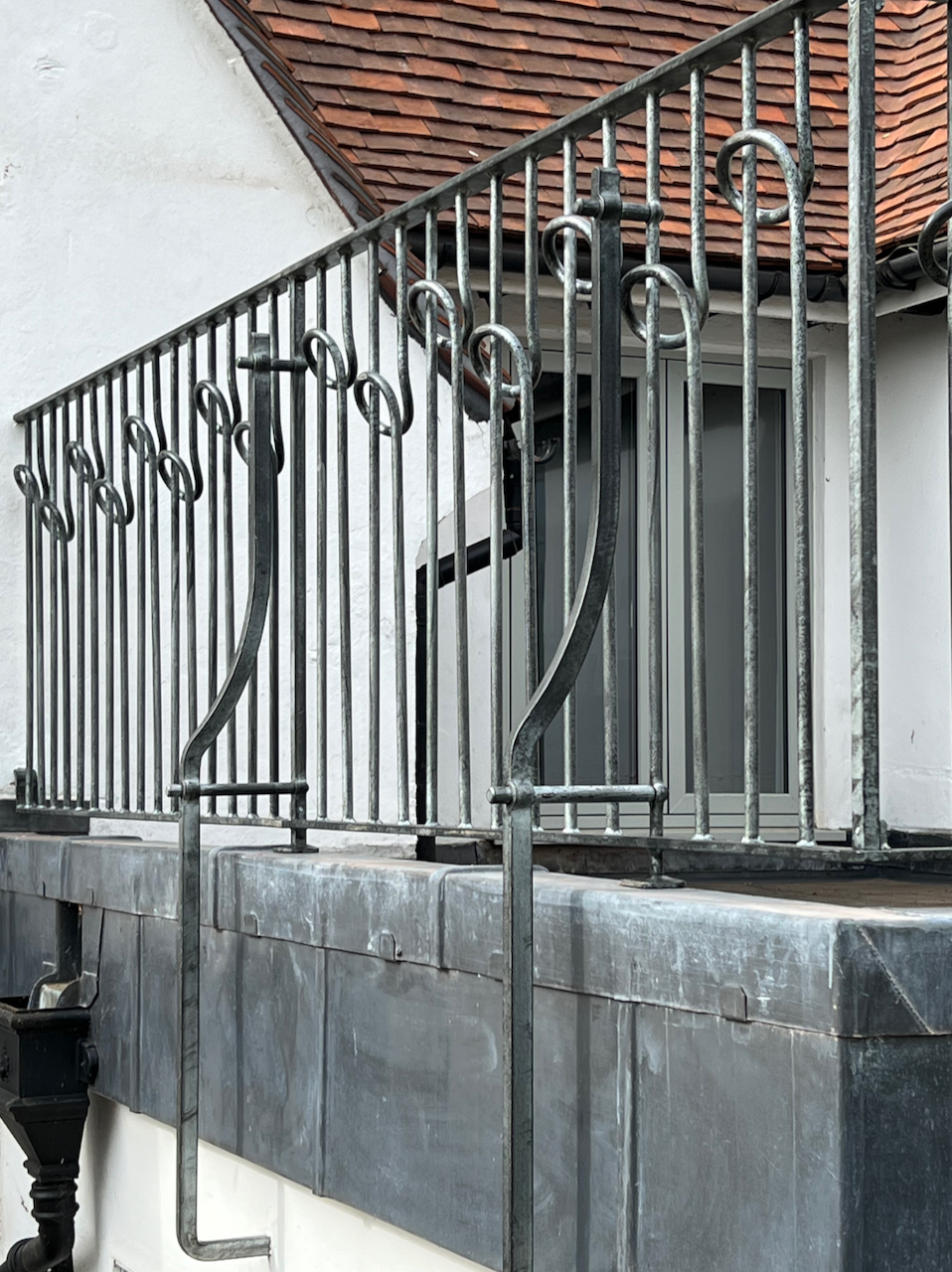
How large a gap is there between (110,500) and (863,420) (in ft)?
8.90

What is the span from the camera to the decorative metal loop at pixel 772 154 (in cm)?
218

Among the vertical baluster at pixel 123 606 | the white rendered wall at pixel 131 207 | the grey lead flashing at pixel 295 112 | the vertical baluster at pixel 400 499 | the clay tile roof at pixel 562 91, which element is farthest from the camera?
the clay tile roof at pixel 562 91

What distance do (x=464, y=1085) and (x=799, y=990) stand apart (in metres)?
0.78

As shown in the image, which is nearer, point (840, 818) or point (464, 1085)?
point (464, 1085)

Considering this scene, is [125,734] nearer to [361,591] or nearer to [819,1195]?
[361,591]

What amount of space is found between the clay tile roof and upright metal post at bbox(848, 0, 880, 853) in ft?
Result: 14.4

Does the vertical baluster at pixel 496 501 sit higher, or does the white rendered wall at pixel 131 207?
the white rendered wall at pixel 131 207

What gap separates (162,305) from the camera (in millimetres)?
5637

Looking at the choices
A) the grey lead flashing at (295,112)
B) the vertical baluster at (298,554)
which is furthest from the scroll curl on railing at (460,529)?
the grey lead flashing at (295,112)

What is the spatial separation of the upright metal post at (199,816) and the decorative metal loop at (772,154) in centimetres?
125

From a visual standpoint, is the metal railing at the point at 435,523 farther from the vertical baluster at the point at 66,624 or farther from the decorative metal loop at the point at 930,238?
the decorative metal loop at the point at 930,238

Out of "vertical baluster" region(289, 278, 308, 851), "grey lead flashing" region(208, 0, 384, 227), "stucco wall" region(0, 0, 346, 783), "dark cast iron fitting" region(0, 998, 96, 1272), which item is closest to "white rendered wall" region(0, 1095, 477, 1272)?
"dark cast iron fitting" region(0, 998, 96, 1272)

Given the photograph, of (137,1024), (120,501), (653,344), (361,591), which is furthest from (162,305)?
(653,344)

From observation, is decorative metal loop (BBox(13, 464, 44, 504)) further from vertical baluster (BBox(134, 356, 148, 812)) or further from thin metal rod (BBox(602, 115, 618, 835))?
thin metal rod (BBox(602, 115, 618, 835))
